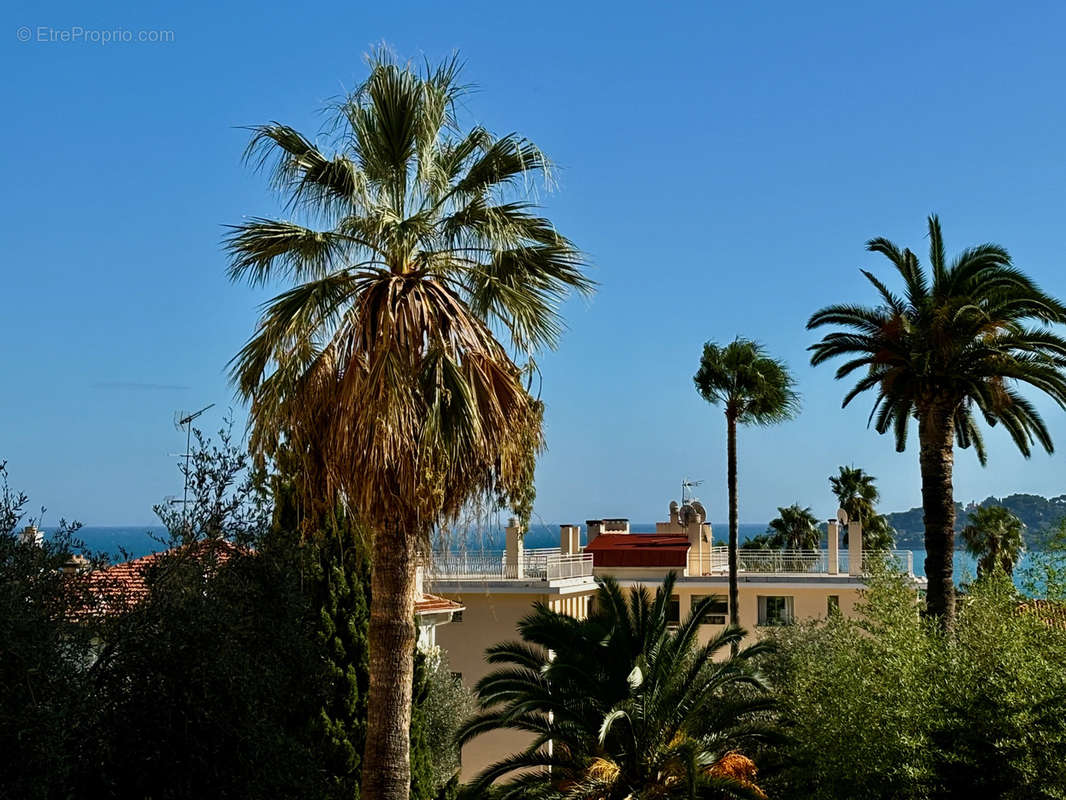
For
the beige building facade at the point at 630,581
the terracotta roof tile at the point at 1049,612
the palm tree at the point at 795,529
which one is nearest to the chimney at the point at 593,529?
the beige building facade at the point at 630,581

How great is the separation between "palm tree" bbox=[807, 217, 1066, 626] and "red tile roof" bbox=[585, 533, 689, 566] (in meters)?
17.8

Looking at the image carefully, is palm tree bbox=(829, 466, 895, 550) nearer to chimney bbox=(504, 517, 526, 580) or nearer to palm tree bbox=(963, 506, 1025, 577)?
palm tree bbox=(963, 506, 1025, 577)

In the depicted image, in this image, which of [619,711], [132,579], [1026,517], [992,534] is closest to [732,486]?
[619,711]

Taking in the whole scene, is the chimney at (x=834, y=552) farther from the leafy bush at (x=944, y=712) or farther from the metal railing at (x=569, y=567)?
the leafy bush at (x=944, y=712)

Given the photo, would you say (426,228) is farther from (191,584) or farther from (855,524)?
(855,524)

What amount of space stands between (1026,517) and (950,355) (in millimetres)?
72245

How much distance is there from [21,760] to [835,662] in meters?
13.4

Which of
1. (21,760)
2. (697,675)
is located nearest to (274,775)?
(21,760)

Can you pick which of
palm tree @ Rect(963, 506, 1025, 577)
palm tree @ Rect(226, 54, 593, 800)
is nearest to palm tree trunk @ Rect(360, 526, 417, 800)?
palm tree @ Rect(226, 54, 593, 800)

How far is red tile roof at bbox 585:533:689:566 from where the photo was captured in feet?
127

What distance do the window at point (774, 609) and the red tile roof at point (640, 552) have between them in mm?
2934

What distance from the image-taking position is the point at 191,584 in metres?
10.7

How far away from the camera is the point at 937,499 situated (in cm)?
2002

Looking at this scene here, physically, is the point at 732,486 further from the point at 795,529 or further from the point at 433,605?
the point at 795,529
